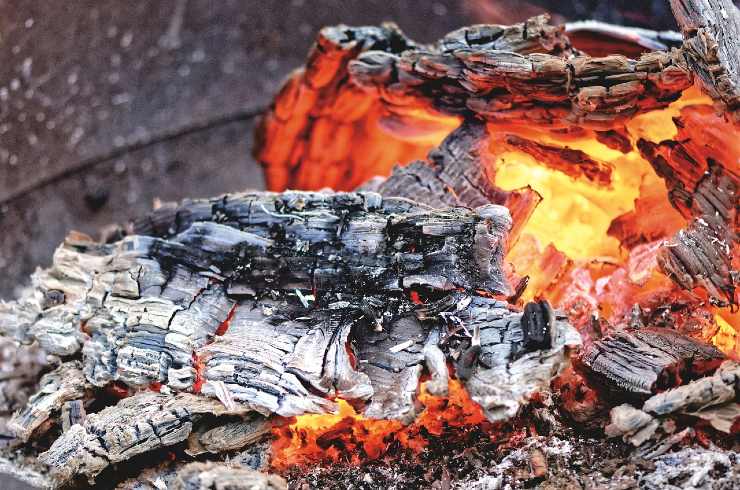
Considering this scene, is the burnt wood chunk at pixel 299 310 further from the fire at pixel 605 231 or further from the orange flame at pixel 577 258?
the fire at pixel 605 231

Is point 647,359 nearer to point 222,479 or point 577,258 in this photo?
point 577,258

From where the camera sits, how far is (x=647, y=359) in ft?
3.80

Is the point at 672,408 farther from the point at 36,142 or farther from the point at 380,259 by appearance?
the point at 36,142

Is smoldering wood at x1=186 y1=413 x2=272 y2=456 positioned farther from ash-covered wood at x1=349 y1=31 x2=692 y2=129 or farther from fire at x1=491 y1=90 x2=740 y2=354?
ash-covered wood at x1=349 y1=31 x2=692 y2=129

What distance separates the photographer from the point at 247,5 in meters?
2.35

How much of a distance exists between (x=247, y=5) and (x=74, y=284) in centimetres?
128

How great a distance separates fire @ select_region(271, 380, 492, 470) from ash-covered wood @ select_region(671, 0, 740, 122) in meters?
0.60

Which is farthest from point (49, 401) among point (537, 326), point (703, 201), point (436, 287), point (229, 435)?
point (703, 201)

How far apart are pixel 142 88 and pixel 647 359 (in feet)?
5.53

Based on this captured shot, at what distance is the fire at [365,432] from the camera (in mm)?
1194

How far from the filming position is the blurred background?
182 centimetres

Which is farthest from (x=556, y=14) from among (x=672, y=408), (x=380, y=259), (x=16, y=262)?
(x=16, y=262)

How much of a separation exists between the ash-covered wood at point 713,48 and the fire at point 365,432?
1.96ft

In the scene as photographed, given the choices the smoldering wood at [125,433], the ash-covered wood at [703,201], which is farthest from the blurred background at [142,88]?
the smoldering wood at [125,433]
